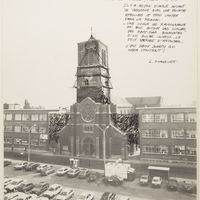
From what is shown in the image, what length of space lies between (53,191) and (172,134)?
168 centimetres

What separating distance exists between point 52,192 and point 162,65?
7.03ft

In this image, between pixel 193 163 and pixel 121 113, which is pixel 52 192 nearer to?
pixel 121 113

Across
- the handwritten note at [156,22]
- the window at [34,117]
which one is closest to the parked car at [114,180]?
the window at [34,117]

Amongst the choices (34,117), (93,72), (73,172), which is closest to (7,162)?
(34,117)

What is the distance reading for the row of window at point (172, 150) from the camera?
334cm

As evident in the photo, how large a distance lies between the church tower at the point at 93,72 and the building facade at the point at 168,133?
0.56m

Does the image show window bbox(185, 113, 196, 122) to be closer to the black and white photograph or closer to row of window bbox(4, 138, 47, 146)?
the black and white photograph

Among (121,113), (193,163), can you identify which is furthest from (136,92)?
(193,163)

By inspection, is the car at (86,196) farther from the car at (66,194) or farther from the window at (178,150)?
the window at (178,150)

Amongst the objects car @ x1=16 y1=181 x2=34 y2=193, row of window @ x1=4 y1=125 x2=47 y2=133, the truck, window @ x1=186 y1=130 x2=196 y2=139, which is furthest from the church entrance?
window @ x1=186 y1=130 x2=196 y2=139

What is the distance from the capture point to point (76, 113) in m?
3.64

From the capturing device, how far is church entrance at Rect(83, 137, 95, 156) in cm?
363

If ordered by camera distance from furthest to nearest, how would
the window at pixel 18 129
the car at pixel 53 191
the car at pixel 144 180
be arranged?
the window at pixel 18 129
the car at pixel 53 191
the car at pixel 144 180

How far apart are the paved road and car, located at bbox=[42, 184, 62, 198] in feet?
0.19
